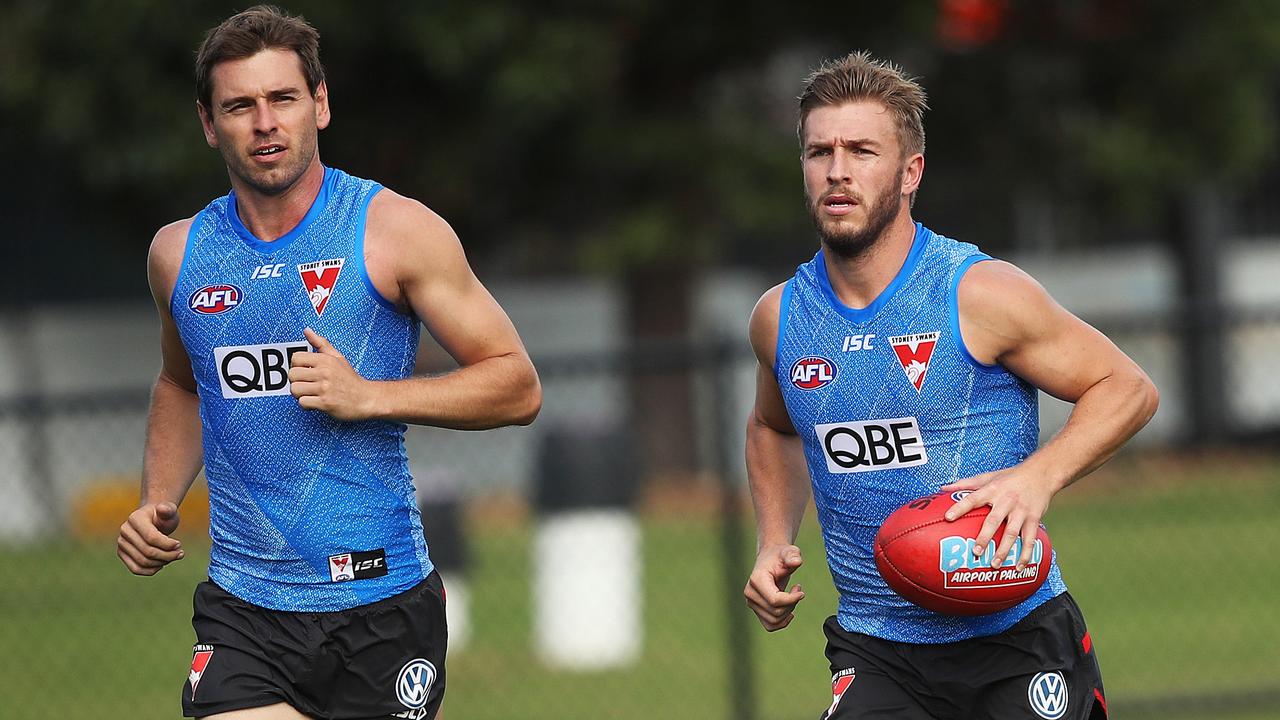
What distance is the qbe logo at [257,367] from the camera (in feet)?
15.6

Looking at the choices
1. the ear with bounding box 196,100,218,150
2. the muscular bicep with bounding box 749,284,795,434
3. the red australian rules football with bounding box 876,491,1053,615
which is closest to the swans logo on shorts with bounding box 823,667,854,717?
the red australian rules football with bounding box 876,491,1053,615

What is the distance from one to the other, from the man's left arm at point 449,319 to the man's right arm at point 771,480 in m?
0.73

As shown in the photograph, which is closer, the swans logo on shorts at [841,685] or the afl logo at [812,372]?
the afl logo at [812,372]

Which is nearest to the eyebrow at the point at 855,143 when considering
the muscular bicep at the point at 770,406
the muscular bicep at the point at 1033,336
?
the muscular bicep at the point at 1033,336

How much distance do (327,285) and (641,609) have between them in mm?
7163

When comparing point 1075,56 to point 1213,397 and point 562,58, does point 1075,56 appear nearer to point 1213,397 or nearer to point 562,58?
point 1213,397

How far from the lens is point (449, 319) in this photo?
4754mm

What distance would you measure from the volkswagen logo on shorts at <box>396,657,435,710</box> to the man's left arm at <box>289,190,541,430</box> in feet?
2.31

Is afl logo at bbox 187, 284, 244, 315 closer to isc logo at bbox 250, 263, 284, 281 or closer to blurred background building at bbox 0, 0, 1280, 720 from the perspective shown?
isc logo at bbox 250, 263, 284, 281

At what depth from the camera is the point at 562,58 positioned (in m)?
17.2

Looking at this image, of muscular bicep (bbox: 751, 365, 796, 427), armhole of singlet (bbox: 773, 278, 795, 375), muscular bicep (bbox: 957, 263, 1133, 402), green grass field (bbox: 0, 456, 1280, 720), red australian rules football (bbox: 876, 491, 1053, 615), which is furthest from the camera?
green grass field (bbox: 0, 456, 1280, 720)

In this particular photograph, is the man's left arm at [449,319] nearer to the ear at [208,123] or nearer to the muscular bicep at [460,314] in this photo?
the muscular bicep at [460,314]

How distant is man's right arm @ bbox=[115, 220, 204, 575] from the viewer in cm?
487

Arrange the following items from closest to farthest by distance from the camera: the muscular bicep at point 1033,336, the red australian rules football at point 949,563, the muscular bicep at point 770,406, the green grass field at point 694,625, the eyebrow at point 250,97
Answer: the red australian rules football at point 949,563, the muscular bicep at point 1033,336, the eyebrow at point 250,97, the muscular bicep at point 770,406, the green grass field at point 694,625
